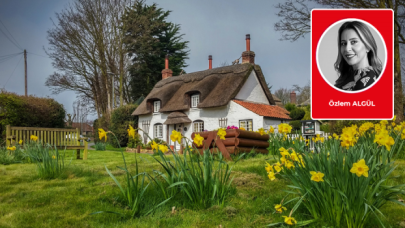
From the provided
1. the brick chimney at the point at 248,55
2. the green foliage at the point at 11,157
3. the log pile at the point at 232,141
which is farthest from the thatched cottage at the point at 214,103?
the green foliage at the point at 11,157

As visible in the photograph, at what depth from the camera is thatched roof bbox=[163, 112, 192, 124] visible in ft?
64.5

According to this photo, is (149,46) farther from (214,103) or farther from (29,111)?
(29,111)

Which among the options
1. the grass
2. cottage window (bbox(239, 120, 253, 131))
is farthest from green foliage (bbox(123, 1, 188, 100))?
the grass

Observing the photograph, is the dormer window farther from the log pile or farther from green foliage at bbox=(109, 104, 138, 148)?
the log pile

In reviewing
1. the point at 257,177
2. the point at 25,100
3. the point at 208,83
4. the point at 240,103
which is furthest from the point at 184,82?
the point at 257,177

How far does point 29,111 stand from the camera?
14.4m

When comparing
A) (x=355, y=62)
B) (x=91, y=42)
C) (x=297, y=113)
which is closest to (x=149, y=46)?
(x=91, y=42)

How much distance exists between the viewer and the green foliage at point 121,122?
71.3ft

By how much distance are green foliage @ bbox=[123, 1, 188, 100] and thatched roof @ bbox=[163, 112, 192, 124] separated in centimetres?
876

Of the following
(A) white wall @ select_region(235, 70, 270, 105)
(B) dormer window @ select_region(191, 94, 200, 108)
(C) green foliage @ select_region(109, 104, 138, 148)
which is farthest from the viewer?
(C) green foliage @ select_region(109, 104, 138, 148)

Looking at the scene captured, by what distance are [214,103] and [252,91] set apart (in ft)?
9.92

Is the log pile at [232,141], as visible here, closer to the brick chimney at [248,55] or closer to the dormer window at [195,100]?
the dormer window at [195,100]

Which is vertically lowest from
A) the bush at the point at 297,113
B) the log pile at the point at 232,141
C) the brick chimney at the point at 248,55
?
the log pile at the point at 232,141

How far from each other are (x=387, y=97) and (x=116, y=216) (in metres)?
3.82
